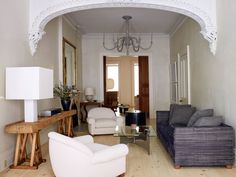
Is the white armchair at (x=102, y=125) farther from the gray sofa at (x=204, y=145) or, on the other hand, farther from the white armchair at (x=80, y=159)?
the white armchair at (x=80, y=159)

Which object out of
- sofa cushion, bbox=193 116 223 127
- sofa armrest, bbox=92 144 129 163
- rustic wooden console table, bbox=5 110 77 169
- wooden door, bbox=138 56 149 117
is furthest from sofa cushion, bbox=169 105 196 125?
wooden door, bbox=138 56 149 117

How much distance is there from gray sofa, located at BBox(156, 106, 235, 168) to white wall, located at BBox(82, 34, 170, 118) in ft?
18.4

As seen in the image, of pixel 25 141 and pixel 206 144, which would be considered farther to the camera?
pixel 25 141

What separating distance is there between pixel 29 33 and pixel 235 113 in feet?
11.8

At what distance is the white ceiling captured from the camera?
6.21 m

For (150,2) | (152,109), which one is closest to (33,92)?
(150,2)

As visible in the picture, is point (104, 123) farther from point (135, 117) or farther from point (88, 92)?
point (88, 92)

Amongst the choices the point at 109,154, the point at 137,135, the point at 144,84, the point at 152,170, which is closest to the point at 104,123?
the point at 137,135

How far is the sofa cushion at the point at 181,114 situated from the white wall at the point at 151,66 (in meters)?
3.87

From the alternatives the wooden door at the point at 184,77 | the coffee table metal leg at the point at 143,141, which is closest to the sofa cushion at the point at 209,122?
the coffee table metal leg at the point at 143,141

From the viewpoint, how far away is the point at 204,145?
3320 millimetres

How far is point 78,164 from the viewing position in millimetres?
2682

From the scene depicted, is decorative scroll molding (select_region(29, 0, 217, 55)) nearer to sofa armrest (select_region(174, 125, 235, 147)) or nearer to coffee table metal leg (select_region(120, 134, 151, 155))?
sofa armrest (select_region(174, 125, 235, 147))

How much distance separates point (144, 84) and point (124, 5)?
226 inches
